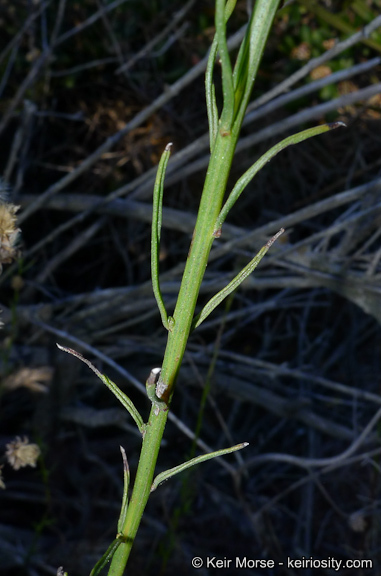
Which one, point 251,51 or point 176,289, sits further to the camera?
point 176,289

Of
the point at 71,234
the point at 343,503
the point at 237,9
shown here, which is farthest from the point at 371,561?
the point at 237,9

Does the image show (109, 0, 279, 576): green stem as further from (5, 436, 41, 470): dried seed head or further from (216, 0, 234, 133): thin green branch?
(5, 436, 41, 470): dried seed head

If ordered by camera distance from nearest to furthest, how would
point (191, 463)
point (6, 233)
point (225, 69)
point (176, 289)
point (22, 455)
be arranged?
1. point (225, 69)
2. point (191, 463)
3. point (6, 233)
4. point (22, 455)
5. point (176, 289)

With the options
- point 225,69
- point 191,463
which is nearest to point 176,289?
point 191,463

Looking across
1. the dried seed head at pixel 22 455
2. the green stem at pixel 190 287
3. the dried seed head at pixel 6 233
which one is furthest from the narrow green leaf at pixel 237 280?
the dried seed head at pixel 22 455

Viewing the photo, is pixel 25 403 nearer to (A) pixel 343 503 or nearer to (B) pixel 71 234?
(B) pixel 71 234

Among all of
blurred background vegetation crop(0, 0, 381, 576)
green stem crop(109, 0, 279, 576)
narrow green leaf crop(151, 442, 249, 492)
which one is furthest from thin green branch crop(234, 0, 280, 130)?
blurred background vegetation crop(0, 0, 381, 576)

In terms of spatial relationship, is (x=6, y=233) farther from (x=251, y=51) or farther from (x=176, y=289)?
(x=176, y=289)

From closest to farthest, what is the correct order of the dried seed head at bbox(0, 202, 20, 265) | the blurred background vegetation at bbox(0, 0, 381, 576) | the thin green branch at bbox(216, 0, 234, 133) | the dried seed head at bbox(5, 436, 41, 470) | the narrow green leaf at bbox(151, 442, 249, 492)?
the thin green branch at bbox(216, 0, 234, 133) → the narrow green leaf at bbox(151, 442, 249, 492) → the dried seed head at bbox(0, 202, 20, 265) → the dried seed head at bbox(5, 436, 41, 470) → the blurred background vegetation at bbox(0, 0, 381, 576)
